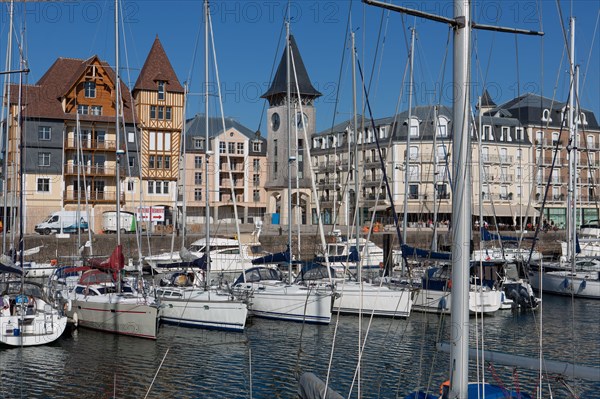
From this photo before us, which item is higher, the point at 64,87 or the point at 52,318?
the point at 64,87

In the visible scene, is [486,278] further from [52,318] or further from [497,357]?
[497,357]

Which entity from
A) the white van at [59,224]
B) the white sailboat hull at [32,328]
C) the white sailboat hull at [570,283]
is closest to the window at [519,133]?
the white sailboat hull at [570,283]

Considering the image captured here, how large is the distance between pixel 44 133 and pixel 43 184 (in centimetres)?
455

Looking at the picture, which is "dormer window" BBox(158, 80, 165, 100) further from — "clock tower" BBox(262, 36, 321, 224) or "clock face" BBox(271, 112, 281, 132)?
"clock face" BBox(271, 112, 281, 132)

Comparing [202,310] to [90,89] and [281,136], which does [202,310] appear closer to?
[90,89]

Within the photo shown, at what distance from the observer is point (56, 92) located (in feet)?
226

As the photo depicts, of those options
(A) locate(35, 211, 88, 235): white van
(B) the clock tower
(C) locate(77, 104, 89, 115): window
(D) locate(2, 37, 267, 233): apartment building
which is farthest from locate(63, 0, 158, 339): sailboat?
(B) the clock tower

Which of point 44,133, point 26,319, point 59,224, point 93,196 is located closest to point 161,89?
point 44,133

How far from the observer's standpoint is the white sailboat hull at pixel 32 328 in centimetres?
2419

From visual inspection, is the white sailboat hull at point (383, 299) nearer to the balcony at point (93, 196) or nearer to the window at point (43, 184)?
the balcony at point (93, 196)

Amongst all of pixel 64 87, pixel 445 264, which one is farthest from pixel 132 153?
pixel 445 264

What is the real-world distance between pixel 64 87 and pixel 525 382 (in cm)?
5828

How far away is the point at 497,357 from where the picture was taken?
12.3 m

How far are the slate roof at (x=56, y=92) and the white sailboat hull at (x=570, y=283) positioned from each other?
4054 cm
